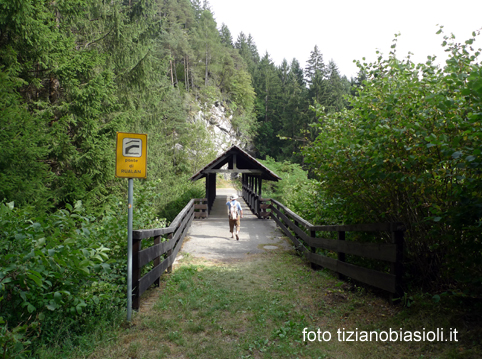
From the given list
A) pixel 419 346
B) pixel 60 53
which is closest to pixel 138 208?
pixel 419 346

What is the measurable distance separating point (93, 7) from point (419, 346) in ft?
49.1

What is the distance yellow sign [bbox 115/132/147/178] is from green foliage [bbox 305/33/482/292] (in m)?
2.45

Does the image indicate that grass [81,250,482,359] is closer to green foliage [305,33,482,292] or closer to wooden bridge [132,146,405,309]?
wooden bridge [132,146,405,309]

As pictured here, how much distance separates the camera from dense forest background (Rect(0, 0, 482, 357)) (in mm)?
2717

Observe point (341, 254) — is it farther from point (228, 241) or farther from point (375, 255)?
point (228, 241)

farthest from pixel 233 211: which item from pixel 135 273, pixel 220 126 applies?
pixel 220 126

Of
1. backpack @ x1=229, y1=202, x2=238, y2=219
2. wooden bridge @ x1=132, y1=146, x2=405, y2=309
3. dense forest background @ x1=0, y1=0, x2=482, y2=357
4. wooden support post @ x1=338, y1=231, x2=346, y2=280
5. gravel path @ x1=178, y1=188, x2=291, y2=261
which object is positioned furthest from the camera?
backpack @ x1=229, y1=202, x2=238, y2=219

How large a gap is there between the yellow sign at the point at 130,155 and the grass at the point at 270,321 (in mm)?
1818

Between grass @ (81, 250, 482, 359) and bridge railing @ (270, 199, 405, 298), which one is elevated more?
bridge railing @ (270, 199, 405, 298)

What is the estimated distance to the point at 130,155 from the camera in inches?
150

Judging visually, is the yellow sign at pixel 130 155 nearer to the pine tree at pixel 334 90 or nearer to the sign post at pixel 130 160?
the sign post at pixel 130 160

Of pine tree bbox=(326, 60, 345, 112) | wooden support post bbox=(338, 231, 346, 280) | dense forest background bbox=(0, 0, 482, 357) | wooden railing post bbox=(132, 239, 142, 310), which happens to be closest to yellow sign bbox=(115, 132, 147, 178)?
dense forest background bbox=(0, 0, 482, 357)

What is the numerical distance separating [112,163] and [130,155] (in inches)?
314

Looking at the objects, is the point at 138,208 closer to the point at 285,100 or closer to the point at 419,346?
the point at 419,346
